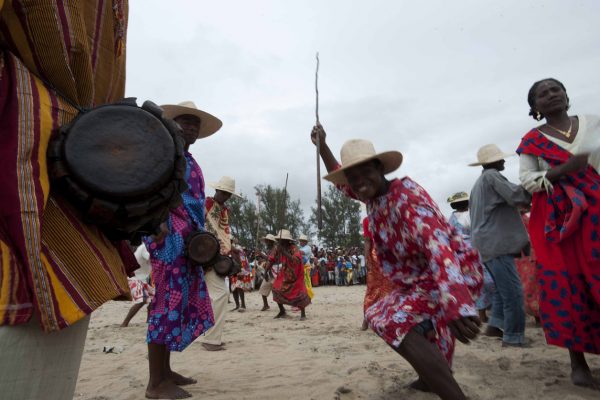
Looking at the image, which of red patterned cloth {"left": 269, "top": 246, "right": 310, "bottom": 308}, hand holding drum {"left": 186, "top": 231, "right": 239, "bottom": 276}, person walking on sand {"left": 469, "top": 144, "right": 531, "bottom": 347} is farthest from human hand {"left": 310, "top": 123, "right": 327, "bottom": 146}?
red patterned cloth {"left": 269, "top": 246, "right": 310, "bottom": 308}

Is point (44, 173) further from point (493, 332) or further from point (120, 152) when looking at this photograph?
point (493, 332)

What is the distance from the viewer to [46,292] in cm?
101

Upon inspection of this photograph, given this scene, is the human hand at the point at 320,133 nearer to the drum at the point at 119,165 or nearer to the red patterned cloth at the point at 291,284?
the drum at the point at 119,165

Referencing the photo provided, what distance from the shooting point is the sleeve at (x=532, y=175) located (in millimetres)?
3090

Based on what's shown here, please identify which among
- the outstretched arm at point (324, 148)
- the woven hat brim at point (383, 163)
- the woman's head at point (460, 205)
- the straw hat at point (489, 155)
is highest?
the straw hat at point (489, 155)

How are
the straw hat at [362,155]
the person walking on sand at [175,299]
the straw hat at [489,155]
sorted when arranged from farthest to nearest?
the straw hat at [489,155] → the person walking on sand at [175,299] → the straw hat at [362,155]

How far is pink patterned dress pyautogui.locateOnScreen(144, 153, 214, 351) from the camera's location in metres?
2.97

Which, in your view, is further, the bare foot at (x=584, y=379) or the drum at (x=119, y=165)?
the bare foot at (x=584, y=379)

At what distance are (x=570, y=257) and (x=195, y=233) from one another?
2.56 meters

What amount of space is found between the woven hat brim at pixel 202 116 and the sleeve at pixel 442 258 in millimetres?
2021

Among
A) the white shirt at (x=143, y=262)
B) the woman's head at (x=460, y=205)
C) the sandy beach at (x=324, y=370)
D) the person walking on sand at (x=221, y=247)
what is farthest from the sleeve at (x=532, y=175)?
the white shirt at (x=143, y=262)

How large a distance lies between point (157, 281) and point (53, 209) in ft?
6.90

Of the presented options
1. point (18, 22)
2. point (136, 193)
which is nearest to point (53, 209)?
point (136, 193)

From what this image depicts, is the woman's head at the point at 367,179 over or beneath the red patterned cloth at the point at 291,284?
over
